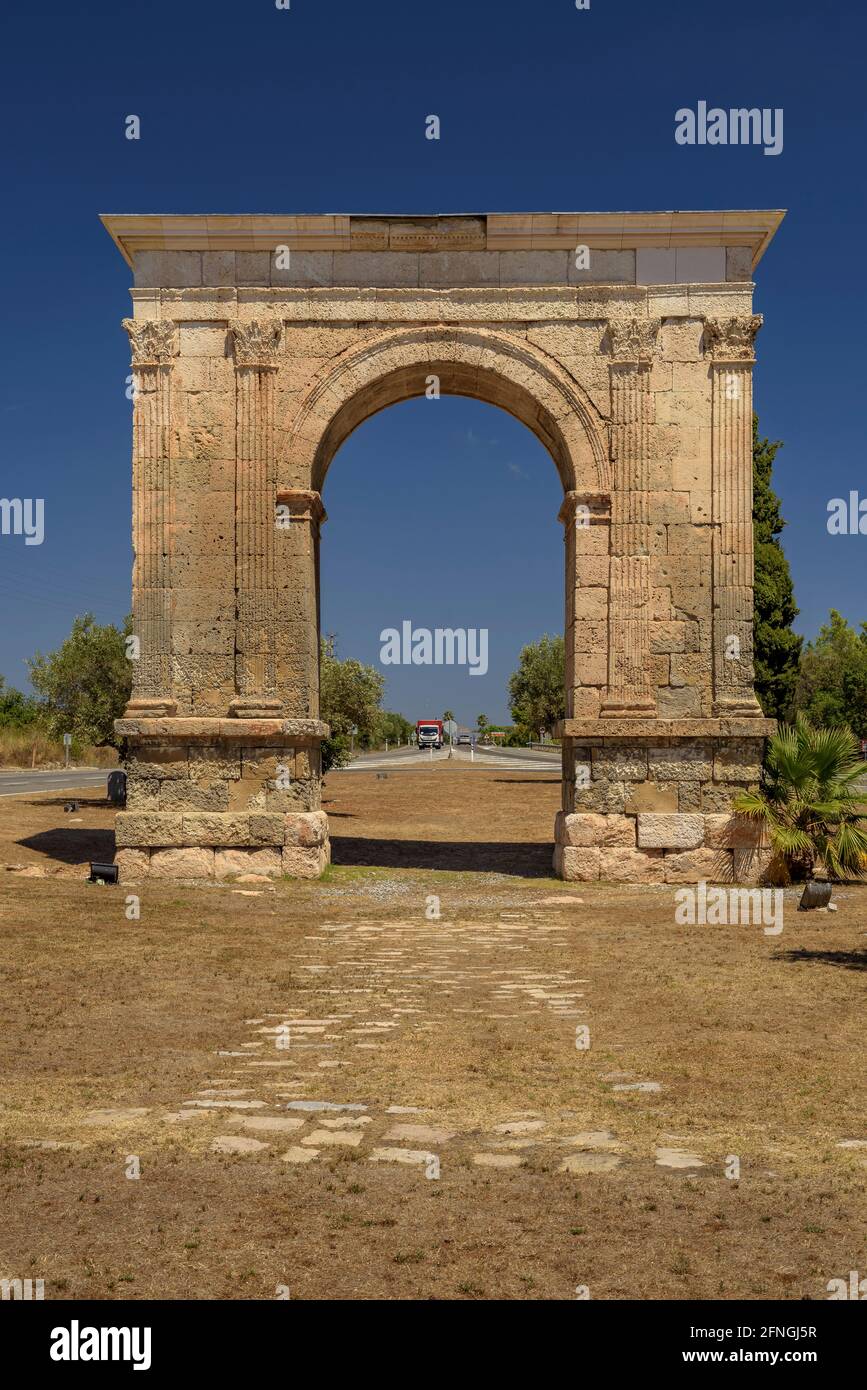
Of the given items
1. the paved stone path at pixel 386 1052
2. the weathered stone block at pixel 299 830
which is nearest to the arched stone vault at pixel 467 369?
the weathered stone block at pixel 299 830

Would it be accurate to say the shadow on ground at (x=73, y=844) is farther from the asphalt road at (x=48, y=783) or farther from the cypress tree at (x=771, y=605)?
the cypress tree at (x=771, y=605)

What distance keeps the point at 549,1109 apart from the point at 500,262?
39.3ft

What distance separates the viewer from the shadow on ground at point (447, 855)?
1572cm

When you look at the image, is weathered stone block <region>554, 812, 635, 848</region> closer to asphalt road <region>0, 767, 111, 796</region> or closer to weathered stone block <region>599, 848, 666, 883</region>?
weathered stone block <region>599, 848, 666, 883</region>

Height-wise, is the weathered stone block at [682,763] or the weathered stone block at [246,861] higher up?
the weathered stone block at [682,763]

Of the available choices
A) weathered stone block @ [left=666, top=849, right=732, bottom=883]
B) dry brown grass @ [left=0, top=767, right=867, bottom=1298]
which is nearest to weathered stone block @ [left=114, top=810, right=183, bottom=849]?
dry brown grass @ [left=0, top=767, right=867, bottom=1298]

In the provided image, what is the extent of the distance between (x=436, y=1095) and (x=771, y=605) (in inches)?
780

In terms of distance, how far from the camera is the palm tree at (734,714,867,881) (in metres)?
13.2

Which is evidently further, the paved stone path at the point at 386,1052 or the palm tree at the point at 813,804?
the palm tree at the point at 813,804

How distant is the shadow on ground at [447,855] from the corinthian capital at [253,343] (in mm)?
7228

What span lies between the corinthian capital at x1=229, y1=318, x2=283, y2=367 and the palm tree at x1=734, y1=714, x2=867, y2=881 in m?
8.30

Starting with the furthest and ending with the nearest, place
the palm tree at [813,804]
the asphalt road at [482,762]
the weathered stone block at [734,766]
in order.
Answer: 1. the asphalt road at [482,762]
2. the weathered stone block at [734,766]
3. the palm tree at [813,804]

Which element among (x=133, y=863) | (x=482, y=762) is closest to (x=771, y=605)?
(x=133, y=863)

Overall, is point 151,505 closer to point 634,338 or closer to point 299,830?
point 299,830
